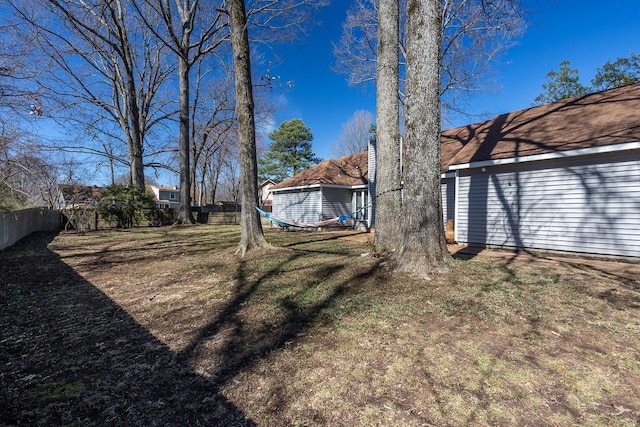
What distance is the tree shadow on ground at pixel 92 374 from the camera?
181 centimetres

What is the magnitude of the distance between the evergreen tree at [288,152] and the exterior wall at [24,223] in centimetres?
1910

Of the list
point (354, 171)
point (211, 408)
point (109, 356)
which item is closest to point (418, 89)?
point (211, 408)

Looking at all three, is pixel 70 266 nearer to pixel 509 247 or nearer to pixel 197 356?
pixel 197 356

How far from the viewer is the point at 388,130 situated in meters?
5.86

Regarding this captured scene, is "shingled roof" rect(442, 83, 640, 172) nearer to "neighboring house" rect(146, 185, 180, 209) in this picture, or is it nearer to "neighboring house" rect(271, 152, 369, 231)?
"neighboring house" rect(271, 152, 369, 231)

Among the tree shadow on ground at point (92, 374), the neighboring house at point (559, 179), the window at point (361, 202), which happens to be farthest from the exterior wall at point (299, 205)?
the tree shadow on ground at point (92, 374)

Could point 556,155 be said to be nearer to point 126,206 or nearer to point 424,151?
point 424,151

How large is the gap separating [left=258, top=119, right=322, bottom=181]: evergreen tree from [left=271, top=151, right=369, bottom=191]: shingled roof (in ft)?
50.0

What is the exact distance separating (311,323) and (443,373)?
49.5 inches

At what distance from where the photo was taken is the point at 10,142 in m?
7.91

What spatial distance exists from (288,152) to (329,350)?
3099 cm

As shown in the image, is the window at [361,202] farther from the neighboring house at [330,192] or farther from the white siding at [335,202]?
the white siding at [335,202]

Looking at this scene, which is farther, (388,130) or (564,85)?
(564,85)

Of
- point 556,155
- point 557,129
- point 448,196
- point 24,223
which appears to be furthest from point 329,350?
point 24,223
